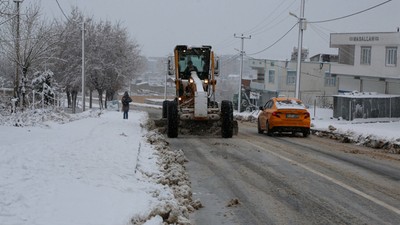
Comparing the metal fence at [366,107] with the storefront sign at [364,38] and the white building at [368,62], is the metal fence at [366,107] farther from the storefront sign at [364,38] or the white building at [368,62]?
the storefront sign at [364,38]

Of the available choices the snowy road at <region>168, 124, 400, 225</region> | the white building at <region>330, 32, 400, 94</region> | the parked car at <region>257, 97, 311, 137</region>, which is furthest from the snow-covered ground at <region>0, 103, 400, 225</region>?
the white building at <region>330, 32, 400, 94</region>

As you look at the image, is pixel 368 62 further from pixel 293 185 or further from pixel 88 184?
pixel 88 184

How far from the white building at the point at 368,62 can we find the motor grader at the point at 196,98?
28.1 meters

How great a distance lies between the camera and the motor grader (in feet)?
60.6

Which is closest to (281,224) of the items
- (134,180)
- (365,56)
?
(134,180)

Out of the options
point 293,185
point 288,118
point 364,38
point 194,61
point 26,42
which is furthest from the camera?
point 364,38

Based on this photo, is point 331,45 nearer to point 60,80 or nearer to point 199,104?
point 60,80

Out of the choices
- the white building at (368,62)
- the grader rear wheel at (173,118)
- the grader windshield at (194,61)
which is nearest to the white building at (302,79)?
the white building at (368,62)

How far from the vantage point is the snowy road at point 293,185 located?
7.31m

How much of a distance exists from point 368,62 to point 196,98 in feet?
115

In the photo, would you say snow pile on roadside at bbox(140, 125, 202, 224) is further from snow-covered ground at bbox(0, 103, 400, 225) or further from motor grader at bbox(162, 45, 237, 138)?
motor grader at bbox(162, 45, 237, 138)

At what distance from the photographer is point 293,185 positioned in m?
9.48

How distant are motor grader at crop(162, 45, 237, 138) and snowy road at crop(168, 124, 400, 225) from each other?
3.00m

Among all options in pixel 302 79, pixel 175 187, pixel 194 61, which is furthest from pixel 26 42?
pixel 302 79
